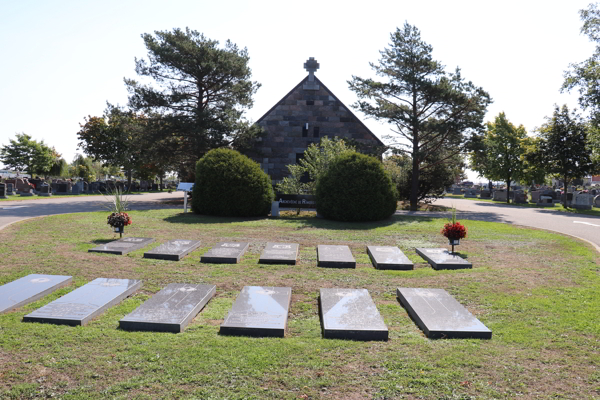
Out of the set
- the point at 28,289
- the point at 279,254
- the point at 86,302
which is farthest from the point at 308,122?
the point at 86,302

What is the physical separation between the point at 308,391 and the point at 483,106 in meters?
21.6

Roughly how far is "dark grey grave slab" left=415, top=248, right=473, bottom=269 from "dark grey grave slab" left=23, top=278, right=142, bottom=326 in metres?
5.45

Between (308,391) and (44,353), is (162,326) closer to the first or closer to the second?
(44,353)

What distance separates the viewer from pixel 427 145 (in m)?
23.9

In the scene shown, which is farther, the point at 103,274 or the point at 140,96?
the point at 140,96

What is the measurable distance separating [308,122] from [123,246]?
17.8 m

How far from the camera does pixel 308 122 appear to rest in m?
24.8

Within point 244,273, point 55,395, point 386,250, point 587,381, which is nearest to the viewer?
point 55,395

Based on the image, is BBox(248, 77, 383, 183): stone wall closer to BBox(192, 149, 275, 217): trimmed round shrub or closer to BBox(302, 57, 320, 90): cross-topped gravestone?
BBox(302, 57, 320, 90): cross-topped gravestone

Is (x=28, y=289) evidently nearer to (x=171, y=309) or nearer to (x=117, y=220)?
(x=171, y=309)

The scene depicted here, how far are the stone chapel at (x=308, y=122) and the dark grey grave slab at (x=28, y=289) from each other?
19153 mm

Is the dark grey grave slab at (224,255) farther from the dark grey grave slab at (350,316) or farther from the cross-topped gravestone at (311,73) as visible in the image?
the cross-topped gravestone at (311,73)

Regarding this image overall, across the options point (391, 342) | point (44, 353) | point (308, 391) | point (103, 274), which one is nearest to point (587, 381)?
point (391, 342)

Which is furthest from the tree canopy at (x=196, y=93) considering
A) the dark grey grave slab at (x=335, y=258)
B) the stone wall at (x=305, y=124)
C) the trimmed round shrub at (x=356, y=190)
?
the dark grey grave slab at (x=335, y=258)
